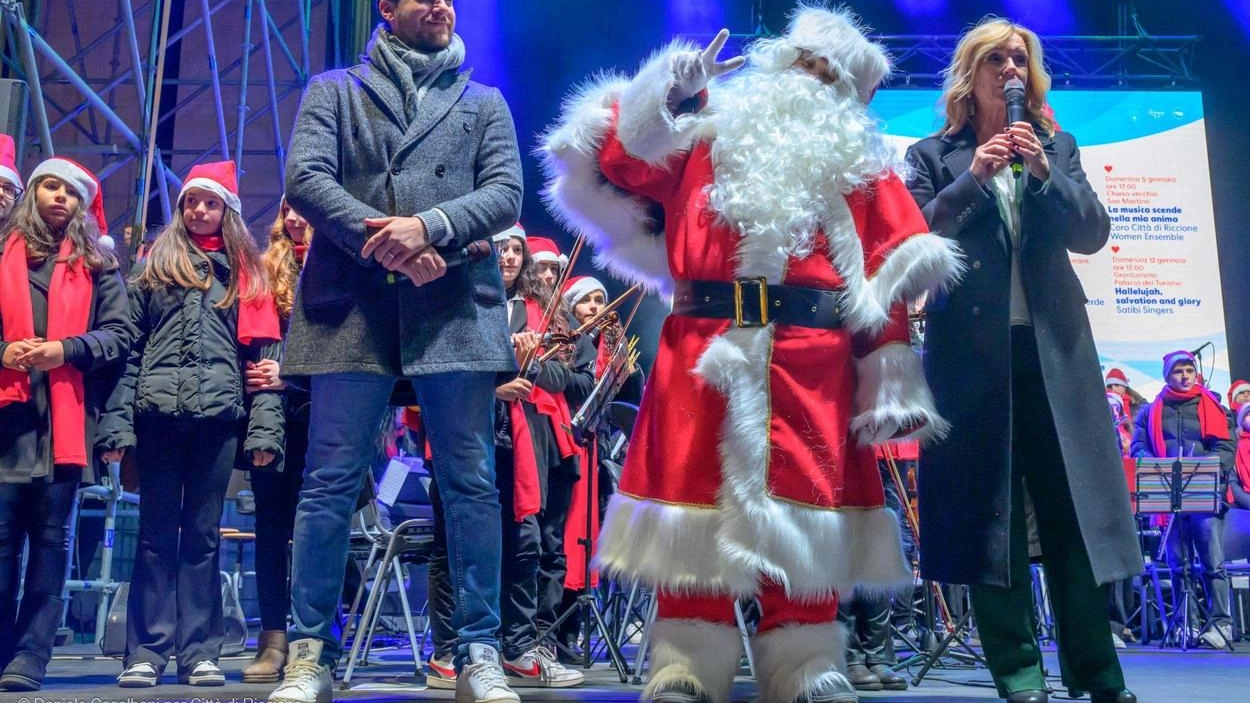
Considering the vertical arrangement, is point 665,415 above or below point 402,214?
below

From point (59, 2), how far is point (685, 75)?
362 inches

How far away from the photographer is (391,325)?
9.07 ft

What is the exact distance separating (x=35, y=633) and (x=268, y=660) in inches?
28.1

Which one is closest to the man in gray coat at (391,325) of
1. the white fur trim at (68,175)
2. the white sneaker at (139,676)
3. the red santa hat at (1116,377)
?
the white sneaker at (139,676)

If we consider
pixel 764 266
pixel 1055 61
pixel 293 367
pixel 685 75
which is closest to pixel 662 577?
pixel 764 266

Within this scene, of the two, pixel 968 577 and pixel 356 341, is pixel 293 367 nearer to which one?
pixel 356 341

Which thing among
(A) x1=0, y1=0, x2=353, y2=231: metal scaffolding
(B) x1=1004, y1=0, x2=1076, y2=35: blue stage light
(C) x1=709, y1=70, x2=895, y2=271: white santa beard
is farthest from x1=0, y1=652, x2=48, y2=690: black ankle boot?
(B) x1=1004, y1=0, x2=1076, y2=35: blue stage light

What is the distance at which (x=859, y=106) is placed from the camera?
9.46ft

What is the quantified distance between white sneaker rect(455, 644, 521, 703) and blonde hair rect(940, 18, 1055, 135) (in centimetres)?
184

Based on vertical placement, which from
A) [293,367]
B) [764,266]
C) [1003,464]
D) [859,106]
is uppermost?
[859,106]

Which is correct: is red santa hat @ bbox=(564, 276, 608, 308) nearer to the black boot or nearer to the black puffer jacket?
the black puffer jacket

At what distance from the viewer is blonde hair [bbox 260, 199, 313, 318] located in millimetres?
4023

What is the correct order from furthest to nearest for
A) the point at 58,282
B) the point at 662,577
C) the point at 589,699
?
the point at 58,282
the point at 589,699
the point at 662,577

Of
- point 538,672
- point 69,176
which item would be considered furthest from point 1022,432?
point 69,176
